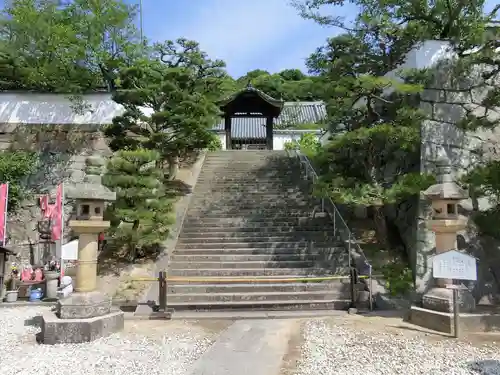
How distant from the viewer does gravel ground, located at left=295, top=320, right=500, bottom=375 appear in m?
4.50

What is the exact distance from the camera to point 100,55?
12.8 m

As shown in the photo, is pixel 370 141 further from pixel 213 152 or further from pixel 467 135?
pixel 213 152

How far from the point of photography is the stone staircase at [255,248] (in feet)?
27.0

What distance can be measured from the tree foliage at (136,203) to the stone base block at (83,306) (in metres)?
3.02

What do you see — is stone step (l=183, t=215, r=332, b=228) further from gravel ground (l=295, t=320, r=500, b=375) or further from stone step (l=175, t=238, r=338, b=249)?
gravel ground (l=295, t=320, r=500, b=375)

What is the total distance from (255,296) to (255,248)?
1991 millimetres

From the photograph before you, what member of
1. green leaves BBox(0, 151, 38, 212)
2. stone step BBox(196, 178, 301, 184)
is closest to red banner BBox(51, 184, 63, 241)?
green leaves BBox(0, 151, 38, 212)

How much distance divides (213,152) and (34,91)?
306 inches

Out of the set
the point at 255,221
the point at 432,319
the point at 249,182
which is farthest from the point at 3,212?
the point at 432,319

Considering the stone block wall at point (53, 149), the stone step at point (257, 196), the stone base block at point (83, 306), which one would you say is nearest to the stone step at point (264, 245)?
the stone step at point (257, 196)

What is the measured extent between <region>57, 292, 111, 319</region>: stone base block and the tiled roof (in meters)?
21.5

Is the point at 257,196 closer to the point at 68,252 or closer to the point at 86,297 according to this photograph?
the point at 68,252

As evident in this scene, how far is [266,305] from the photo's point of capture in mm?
8016

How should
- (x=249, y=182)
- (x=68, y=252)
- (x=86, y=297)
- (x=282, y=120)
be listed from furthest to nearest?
(x=282, y=120)
(x=249, y=182)
(x=68, y=252)
(x=86, y=297)
